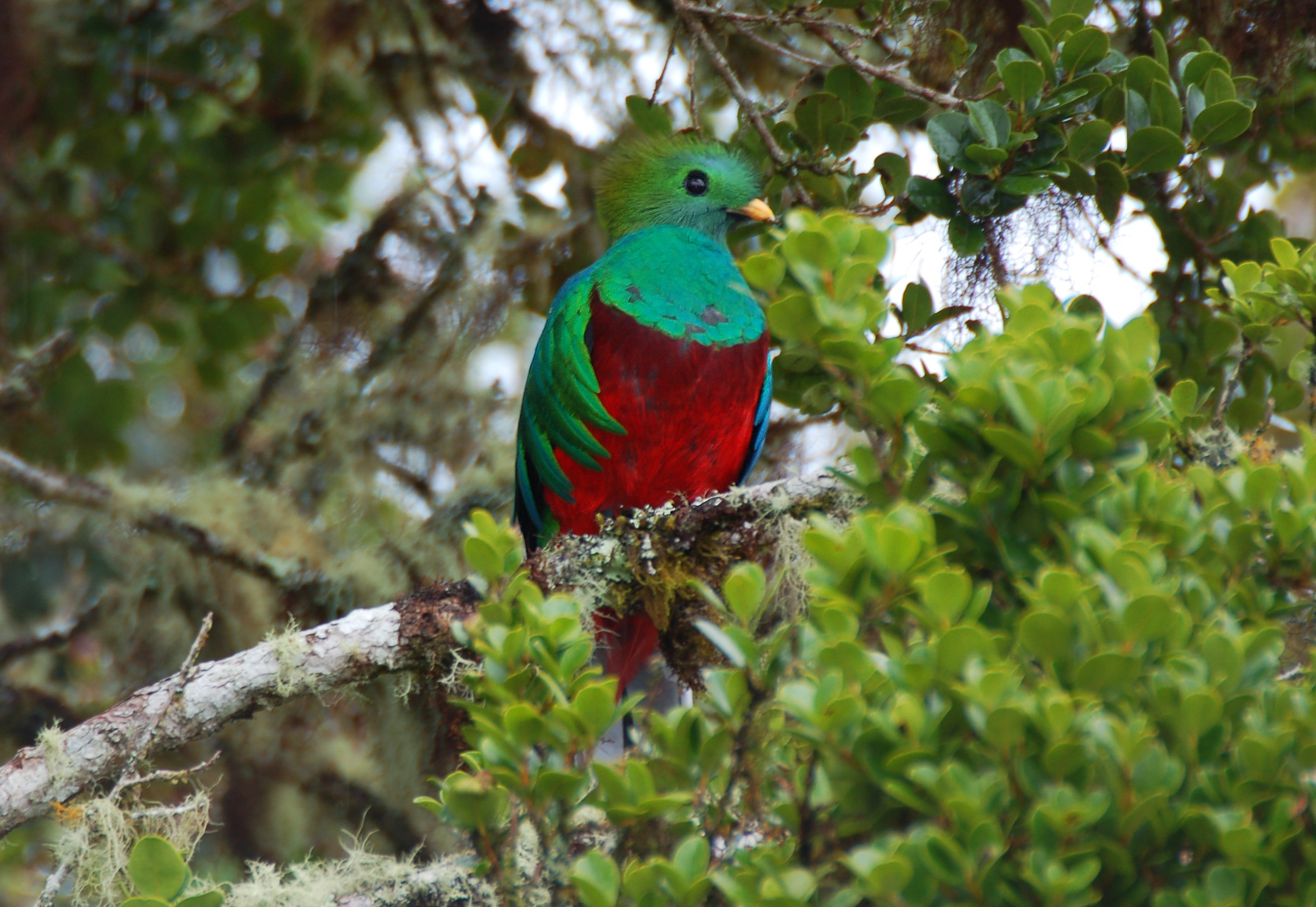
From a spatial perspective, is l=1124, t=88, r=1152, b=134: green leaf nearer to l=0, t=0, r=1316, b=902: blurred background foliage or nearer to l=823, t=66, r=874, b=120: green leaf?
l=0, t=0, r=1316, b=902: blurred background foliage

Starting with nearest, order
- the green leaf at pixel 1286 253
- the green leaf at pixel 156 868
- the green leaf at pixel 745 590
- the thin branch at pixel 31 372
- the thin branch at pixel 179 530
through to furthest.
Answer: the green leaf at pixel 745 590, the green leaf at pixel 156 868, the green leaf at pixel 1286 253, the thin branch at pixel 179 530, the thin branch at pixel 31 372

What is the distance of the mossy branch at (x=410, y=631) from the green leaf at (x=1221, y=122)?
3.01ft

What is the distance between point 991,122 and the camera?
1.93 m

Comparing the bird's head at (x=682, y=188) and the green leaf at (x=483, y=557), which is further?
the bird's head at (x=682, y=188)

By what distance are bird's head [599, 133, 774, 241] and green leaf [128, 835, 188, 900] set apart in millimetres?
1974

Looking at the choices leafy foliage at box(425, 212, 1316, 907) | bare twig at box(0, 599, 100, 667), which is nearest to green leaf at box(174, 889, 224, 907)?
leafy foliage at box(425, 212, 1316, 907)

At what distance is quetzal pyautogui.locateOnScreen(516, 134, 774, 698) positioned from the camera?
2.45 metres

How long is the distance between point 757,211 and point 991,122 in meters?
0.84

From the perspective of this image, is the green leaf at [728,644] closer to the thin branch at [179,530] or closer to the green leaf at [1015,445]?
the green leaf at [1015,445]

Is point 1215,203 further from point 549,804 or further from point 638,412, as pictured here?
point 549,804

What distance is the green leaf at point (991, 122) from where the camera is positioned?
1920 mm

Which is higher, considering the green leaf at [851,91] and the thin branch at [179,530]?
the green leaf at [851,91]

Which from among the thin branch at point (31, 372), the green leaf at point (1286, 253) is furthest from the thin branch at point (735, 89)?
the thin branch at point (31, 372)

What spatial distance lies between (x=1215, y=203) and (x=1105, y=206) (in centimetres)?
63
